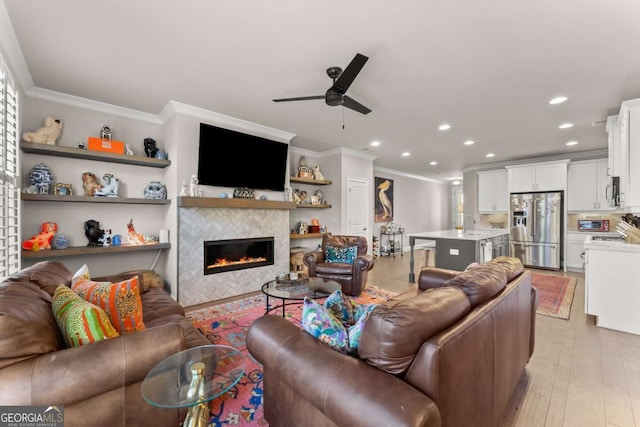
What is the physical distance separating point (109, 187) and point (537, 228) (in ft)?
26.4

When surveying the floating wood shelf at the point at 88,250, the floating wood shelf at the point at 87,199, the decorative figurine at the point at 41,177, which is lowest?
the floating wood shelf at the point at 88,250

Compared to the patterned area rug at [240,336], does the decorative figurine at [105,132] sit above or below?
above

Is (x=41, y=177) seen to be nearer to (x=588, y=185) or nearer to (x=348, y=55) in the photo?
(x=348, y=55)

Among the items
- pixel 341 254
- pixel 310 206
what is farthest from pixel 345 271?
pixel 310 206

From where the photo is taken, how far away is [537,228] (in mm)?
6020

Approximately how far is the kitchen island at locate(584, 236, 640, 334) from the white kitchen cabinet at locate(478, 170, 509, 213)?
3.98m

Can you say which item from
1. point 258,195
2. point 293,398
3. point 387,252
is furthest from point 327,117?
point 387,252

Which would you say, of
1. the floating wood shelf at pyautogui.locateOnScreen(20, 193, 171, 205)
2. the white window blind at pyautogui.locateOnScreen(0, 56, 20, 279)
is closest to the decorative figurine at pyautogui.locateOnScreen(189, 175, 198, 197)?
the floating wood shelf at pyautogui.locateOnScreen(20, 193, 171, 205)

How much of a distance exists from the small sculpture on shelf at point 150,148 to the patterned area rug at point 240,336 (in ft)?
7.40

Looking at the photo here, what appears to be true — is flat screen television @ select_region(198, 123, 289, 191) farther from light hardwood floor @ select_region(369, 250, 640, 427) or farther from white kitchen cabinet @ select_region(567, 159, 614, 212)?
white kitchen cabinet @ select_region(567, 159, 614, 212)

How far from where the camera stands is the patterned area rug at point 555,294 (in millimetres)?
3455

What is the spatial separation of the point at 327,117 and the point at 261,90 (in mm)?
1135

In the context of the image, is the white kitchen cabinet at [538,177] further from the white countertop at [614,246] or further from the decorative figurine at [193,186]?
the decorative figurine at [193,186]

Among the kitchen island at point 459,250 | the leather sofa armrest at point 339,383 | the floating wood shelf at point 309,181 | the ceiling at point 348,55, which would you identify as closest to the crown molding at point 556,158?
the ceiling at point 348,55
